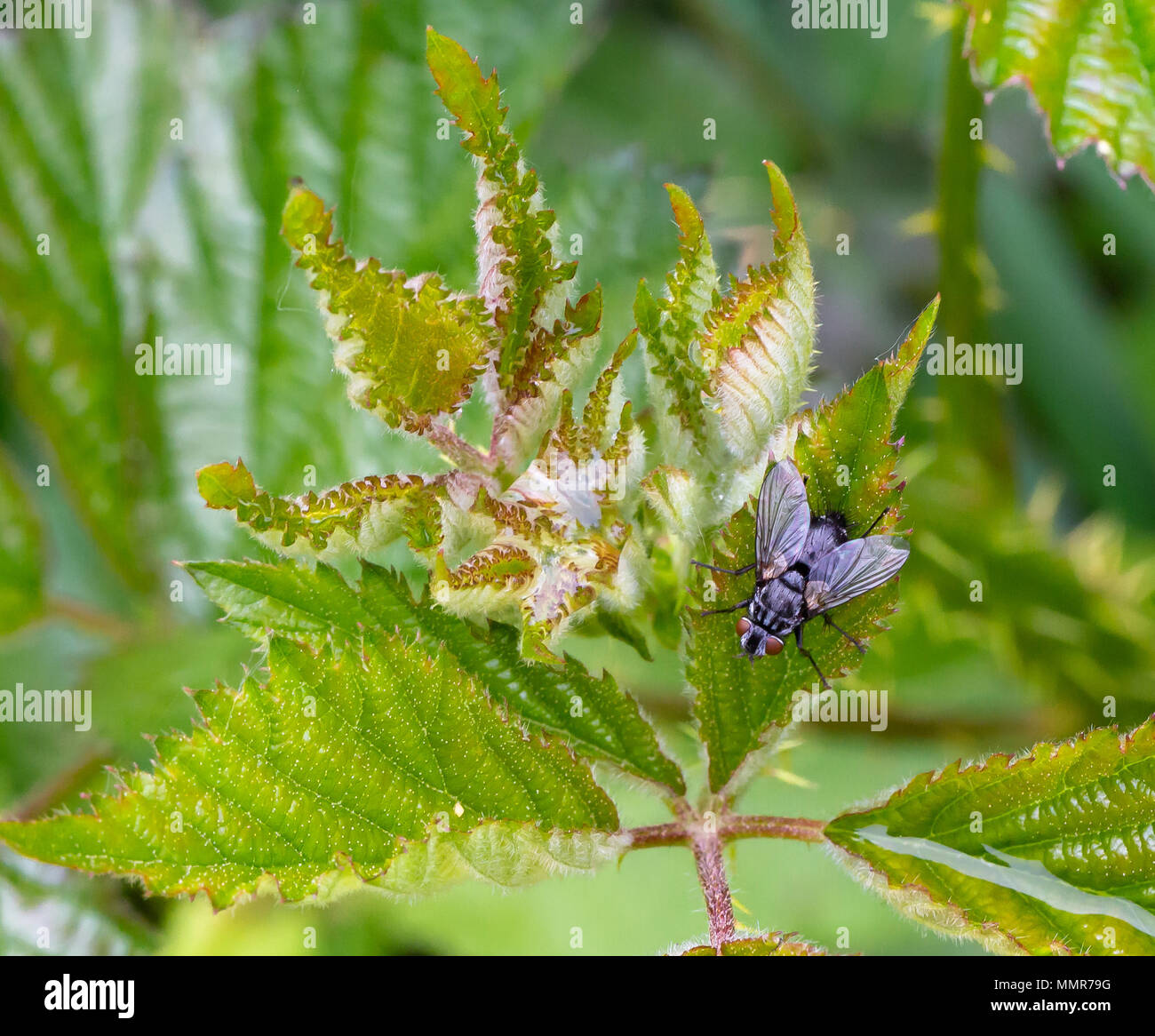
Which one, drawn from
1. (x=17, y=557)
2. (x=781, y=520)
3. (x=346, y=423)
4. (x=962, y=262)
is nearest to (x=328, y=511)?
(x=781, y=520)

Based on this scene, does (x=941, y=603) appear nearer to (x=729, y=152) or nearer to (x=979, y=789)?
(x=979, y=789)

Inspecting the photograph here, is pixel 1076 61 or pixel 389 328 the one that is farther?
pixel 1076 61

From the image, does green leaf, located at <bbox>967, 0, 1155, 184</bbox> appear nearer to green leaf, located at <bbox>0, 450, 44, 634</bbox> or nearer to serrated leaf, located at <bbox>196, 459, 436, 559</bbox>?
serrated leaf, located at <bbox>196, 459, 436, 559</bbox>

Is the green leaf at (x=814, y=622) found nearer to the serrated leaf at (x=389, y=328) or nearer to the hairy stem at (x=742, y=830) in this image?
the hairy stem at (x=742, y=830)

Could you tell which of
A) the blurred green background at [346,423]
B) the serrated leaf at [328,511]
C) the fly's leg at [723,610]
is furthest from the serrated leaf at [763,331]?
the blurred green background at [346,423]

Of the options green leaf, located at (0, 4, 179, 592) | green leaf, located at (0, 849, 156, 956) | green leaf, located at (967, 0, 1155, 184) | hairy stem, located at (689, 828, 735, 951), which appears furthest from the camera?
green leaf, located at (0, 4, 179, 592)

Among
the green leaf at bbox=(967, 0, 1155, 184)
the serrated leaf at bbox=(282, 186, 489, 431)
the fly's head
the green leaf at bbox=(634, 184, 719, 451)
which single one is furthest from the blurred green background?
the serrated leaf at bbox=(282, 186, 489, 431)

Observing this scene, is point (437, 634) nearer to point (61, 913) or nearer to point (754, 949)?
point (754, 949)
